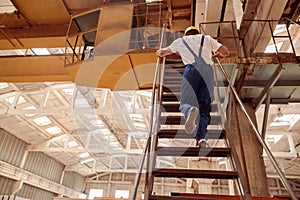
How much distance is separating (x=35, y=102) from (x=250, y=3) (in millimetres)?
11169

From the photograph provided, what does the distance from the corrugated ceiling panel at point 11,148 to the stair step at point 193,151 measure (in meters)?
13.8

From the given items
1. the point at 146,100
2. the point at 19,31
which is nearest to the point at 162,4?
the point at 19,31

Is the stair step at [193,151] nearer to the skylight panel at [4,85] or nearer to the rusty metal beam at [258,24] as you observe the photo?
the rusty metal beam at [258,24]

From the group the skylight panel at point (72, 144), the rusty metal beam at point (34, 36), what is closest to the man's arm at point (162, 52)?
the rusty metal beam at point (34, 36)

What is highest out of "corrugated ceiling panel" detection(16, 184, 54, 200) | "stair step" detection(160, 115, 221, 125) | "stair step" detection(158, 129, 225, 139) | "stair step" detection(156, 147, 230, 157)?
"corrugated ceiling panel" detection(16, 184, 54, 200)

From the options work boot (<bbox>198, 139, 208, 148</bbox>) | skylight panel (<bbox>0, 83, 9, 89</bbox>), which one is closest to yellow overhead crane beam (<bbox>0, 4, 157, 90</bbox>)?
work boot (<bbox>198, 139, 208, 148</bbox>)

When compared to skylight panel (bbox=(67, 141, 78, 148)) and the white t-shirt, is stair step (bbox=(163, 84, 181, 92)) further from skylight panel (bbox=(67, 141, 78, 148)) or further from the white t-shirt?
skylight panel (bbox=(67, 141, 78, 148))

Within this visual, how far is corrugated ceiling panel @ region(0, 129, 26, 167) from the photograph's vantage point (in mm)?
13531

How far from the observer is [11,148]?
46.5 feet

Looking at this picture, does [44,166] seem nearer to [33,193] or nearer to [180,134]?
[33,193]

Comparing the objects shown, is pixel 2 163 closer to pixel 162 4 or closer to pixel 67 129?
pixel 67 129

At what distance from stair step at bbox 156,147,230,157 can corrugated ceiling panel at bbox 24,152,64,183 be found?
1558cm

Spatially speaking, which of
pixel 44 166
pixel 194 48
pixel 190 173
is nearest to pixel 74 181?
pixel 44 166

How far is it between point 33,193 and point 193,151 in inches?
679
